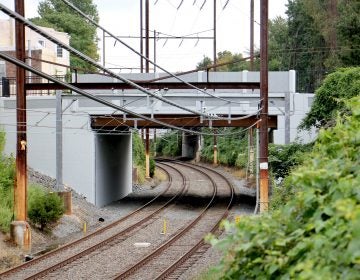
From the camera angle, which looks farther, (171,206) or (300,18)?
(300,18)

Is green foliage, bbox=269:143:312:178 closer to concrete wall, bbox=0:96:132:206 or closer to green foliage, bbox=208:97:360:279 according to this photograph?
concrete wall, bbox=0:96:132:206

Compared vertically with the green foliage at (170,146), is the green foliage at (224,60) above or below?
above

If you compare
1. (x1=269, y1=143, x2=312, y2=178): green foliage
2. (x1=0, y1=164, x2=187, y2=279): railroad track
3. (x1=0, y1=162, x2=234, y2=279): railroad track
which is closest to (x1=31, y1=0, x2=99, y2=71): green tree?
(x1=0, y1=164, x2=187, y2=279): railroad track

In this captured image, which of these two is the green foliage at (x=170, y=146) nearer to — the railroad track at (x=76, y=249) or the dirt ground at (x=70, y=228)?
the dirt ground at (x=70, y=228)

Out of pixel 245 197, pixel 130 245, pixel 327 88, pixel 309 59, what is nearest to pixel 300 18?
pixel 309 59

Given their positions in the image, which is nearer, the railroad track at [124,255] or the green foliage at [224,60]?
the railroad track at [124,255]

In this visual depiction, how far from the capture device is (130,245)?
19797mm

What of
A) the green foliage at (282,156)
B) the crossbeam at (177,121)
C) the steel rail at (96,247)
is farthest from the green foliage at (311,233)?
the crossbeam at (177,121)

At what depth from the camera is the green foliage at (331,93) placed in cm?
2194

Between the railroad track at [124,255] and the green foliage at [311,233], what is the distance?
9.48 meters

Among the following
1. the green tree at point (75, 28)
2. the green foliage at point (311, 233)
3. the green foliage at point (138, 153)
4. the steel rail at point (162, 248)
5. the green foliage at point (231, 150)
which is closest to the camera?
the green foliage at point (311, 233)

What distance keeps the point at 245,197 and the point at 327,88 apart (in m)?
12.9

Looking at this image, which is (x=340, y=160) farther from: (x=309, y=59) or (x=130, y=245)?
(x=309, y=59)

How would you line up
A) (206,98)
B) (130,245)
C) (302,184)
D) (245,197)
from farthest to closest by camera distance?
(245,197) → (206,98) → (130,245) → (302,184)
